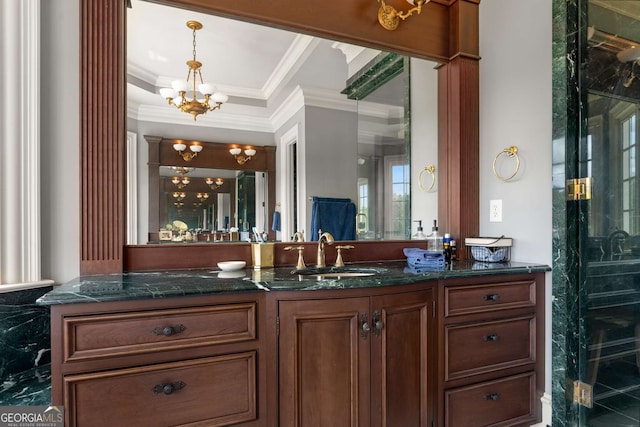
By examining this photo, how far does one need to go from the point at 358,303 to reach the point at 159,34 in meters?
1.68

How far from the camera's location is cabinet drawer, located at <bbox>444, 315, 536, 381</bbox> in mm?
1736

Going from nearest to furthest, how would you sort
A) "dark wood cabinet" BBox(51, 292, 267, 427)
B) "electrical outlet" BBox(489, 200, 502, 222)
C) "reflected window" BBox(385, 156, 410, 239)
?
"dark wood cabinet" BBox(51, 292, 267, 427)
"electrical outlet" BBox(489, 200, 502, 222)
"reflected window" BBox(385, 156, 410, 239)

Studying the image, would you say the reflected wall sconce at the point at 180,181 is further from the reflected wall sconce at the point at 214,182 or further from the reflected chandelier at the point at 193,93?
the reflected chandelier at the point at 193,93

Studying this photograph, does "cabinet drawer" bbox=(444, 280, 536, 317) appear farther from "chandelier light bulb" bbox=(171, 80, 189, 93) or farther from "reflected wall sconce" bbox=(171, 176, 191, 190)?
"chandelier light bulb" bbox=(171, 80, 189, 93)

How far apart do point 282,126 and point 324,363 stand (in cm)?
134

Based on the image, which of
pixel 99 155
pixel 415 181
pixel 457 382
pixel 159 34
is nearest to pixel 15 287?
pixel 99 155

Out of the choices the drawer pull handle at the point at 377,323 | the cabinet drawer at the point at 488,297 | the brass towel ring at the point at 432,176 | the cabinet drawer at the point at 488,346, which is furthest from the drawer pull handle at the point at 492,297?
the brass towel ring at the point at 432,176

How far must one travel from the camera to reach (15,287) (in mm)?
1438

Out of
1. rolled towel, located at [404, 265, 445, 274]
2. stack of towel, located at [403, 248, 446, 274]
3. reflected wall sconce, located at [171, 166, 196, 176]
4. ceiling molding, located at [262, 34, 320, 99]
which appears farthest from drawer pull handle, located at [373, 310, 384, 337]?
ceiling molding, located at [262, 34, 320, 99]

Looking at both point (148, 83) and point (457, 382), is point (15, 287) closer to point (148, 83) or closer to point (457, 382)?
point (148, 83)

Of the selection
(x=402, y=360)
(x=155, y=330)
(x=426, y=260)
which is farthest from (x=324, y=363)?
(x=426, y=260)

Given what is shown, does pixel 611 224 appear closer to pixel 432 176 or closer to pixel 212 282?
pixel 432 176

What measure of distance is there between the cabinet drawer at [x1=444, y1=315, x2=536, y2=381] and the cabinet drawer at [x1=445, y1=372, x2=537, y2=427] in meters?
0.09

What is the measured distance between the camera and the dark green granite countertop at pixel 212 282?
1.22 meters
